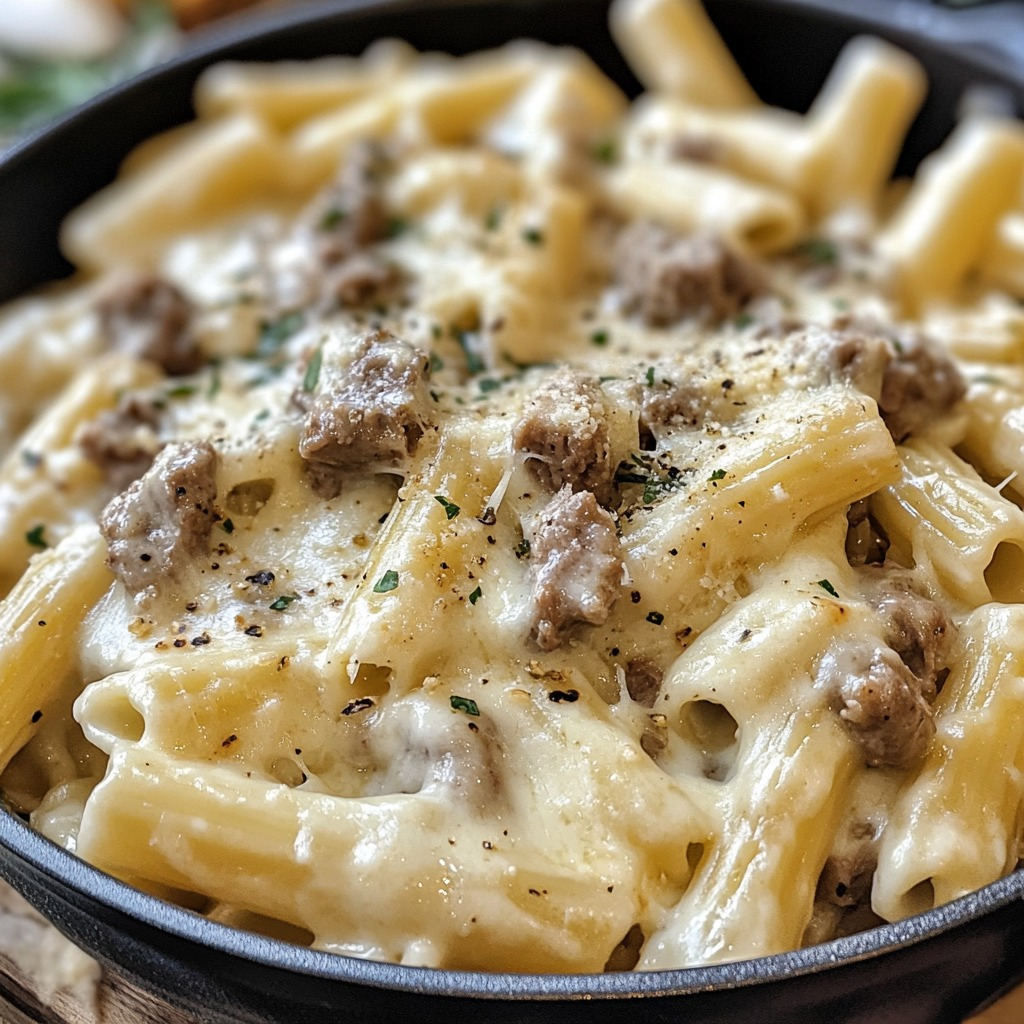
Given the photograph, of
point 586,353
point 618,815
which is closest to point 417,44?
point 586,353

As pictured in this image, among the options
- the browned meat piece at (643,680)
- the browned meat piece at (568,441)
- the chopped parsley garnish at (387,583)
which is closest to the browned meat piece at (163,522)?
the chopped parsley garnish at (387,583)

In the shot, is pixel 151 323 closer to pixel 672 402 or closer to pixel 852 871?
pixel 672 402

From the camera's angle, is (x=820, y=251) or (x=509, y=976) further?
(x=820, y=251)

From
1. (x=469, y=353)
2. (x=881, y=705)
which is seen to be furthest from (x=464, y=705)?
(x=469, y=353)

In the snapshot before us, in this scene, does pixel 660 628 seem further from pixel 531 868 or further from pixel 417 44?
pixel 417 44

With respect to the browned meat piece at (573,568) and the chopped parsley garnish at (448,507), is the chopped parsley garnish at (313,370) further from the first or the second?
the browned meat piece at (573,568)

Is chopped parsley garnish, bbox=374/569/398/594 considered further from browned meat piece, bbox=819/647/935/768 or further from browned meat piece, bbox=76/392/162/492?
browned meat piece, bbox=76/392/162/492
